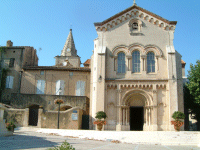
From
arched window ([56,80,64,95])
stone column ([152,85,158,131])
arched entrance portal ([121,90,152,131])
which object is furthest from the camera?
arched window ([56,80,64,95])

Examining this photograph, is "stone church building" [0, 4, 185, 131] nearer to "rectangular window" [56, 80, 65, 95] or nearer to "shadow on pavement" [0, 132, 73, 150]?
"rectangular window" [56, 80, 65, 95]

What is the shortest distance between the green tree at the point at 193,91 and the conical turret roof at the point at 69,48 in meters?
29.3

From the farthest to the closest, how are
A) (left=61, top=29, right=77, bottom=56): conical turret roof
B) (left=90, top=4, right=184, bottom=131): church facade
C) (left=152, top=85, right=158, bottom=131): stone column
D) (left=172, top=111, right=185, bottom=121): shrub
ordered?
Answer: 1. (left=61, top=29, right=77, bottom=56): conical turret roof
2. (left=90, top=4, right=184, bottom=131): church facade
3. (left=152, top=85, right=158, bottom=131): stone column
4. (left=172, top=111, right=185, bottom=121): shrub

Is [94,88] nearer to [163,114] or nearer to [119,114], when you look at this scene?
[119,114]

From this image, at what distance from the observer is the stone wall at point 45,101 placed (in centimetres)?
2977

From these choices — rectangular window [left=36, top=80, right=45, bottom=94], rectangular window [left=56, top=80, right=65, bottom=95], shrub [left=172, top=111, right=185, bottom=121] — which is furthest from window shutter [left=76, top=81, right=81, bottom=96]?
shrub [left=172, top=111, right=185, bottom=121]

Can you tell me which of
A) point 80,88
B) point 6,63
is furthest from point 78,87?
point 6,63

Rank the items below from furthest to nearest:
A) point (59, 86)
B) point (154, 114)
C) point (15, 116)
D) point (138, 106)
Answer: point (59, 86) < point (138, 106) < point (15, 116) < point (154, 114)

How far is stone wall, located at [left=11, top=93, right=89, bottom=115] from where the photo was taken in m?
29.8

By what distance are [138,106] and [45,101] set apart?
11.7 metres

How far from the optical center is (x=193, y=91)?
26.7m

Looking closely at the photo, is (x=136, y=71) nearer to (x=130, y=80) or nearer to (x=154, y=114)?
(x=130, y=80)

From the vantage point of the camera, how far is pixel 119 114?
26516mm

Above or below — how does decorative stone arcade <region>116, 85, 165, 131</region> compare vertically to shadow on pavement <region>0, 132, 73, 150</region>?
above
